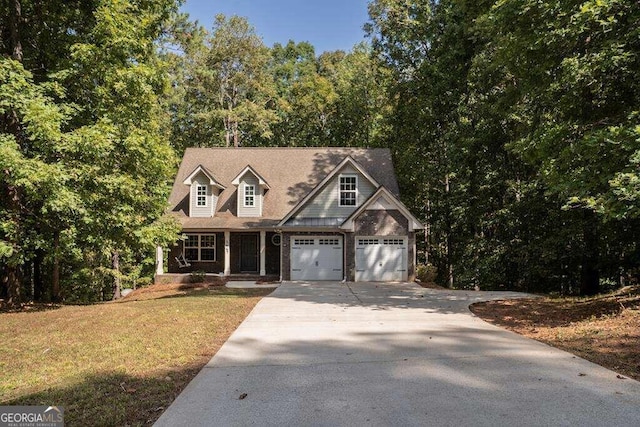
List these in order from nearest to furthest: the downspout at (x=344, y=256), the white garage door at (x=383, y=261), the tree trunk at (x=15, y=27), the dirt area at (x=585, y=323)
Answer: the dirt area at (x=585, y=323), the tree trunk at (x=15, y=27), the white garage door at (x=383, y=261), the downspout at (x=344, y=256)

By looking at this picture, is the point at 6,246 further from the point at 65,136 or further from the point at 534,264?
the point at 534,264

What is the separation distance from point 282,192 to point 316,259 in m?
4.95

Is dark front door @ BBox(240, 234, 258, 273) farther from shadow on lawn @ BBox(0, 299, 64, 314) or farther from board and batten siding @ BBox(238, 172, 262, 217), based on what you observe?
shadow on lawn @ BBox(0, 299, 64, 314)

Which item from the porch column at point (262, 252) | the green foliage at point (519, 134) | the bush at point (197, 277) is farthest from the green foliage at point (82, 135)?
the green foliage at point (519, 134)

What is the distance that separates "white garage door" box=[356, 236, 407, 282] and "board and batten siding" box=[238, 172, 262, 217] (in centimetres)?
593

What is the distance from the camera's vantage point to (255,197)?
22656 millimetres

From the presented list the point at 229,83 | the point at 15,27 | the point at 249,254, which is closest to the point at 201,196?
the point at 249,254

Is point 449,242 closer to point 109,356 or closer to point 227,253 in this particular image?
point 227,253

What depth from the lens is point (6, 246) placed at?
36.4 ft

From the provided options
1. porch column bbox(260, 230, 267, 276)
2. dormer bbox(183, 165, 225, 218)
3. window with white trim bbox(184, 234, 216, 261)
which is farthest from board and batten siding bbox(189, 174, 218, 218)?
porch column bbox(260, 230, 267, 276)

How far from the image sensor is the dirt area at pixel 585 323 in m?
6.94

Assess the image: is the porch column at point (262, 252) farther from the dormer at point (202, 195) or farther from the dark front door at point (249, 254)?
the dormer at point (202, 195)

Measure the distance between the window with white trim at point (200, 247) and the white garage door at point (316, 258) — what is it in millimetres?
4952

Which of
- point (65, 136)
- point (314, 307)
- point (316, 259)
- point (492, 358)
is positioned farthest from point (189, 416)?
point (316, 259)
